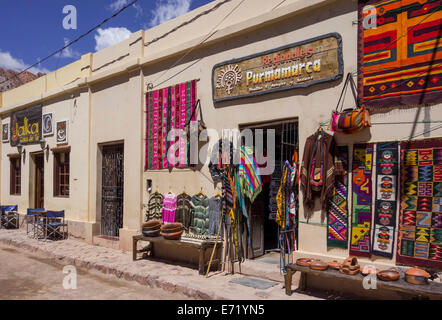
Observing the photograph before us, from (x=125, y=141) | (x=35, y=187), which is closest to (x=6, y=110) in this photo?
(x=35, y=187)

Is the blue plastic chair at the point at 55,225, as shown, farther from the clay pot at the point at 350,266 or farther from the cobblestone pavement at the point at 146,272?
the clay pot at the point at 350,266

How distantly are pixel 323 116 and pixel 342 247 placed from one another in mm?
2012

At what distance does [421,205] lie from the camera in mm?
4836

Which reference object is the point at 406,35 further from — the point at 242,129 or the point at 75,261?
the point at 75,261

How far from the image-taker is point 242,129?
23.4ft

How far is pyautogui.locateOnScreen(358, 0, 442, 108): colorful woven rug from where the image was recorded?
4816 mm

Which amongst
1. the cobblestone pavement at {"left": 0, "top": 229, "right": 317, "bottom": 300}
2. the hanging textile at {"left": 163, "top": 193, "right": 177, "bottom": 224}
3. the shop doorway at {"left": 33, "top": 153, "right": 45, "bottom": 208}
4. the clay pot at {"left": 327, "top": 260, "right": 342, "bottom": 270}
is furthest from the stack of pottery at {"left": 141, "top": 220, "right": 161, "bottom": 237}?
the shop doorway at {"left": 33, "top": 153, "right": 45, "bottom": 208}

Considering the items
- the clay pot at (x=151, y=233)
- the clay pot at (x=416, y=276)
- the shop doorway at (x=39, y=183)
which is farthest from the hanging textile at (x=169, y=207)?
the shop doorway at (x=39, y=183)

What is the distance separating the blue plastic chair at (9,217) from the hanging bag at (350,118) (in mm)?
12271

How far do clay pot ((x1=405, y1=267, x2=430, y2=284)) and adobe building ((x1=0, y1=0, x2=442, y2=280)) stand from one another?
514 mm

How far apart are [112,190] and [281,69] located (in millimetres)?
5832

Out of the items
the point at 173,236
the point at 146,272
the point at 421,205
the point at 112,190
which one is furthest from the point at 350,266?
the point at 112,190

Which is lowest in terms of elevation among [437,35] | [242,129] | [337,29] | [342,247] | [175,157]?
[342,247]

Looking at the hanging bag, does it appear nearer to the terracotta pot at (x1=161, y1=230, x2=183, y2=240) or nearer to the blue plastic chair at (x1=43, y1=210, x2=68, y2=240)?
the terracotta pot at (x1=161, y1=230, x2=183, y2=240)
